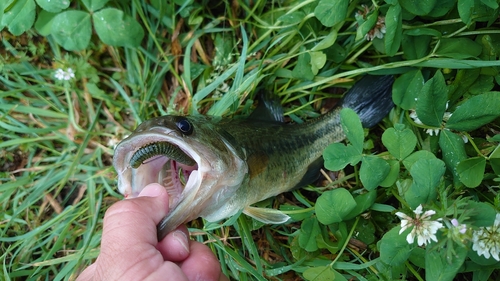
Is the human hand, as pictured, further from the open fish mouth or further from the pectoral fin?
the pectoral fin

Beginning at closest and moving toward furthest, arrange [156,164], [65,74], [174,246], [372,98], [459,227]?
[459,227] → [174,246] → [156,164] → [372,98] → [65,74]

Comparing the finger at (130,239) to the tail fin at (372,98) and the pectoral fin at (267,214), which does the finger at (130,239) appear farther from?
the tail fin at (372,98)

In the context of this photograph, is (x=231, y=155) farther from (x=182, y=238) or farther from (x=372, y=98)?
(x=372, y=98)

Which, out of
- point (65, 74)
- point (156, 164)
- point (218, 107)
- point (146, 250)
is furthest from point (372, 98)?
point (65, 74)

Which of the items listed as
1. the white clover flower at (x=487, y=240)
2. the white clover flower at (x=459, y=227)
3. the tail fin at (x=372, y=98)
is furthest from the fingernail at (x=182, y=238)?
the tail fin at (x=372, y=98)

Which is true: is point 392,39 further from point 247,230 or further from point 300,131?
point 247,230
